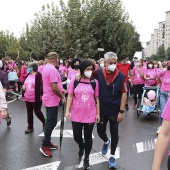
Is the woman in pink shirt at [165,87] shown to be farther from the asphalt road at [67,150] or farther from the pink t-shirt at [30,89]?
the pink t-shirt at [30,89]

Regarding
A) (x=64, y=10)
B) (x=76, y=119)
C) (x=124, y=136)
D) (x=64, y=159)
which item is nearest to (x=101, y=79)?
(x=76, y=119)

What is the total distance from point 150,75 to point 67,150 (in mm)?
5175

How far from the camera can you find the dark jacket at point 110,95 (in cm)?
470

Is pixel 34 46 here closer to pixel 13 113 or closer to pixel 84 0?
pixel 84 0

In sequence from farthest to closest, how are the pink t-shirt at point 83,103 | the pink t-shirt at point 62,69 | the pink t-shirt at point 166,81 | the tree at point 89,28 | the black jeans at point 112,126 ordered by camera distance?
the tree at point 89,28, the pink t-shirt at point 62,69, the pink t-shirt at point 166,81, the black jeans at point 112,126, the pink t-shirt at point 83,103

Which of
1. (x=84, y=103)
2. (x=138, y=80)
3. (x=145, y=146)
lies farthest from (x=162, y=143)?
(x=138, y=80)

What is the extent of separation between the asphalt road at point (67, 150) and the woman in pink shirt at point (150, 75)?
199 cm

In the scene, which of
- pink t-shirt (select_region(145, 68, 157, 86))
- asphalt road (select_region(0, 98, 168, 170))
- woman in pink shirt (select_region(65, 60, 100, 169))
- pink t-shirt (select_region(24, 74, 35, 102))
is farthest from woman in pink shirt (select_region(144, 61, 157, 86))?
woman in pink shirt (select_region(65, 60, 100, 169))

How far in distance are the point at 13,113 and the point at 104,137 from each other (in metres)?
5.27

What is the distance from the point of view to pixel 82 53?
2600cm

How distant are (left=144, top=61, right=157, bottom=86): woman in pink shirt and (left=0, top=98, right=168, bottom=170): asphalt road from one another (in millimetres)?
1988

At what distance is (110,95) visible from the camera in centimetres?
472

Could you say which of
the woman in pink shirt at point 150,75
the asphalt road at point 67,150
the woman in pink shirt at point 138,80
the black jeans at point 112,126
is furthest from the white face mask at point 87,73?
the woman in pink shirt at point 138,80

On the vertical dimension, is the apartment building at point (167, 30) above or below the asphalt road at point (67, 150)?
above
